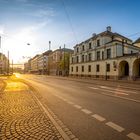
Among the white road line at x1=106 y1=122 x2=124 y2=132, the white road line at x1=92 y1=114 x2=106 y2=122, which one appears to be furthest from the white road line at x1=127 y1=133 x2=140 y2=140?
the white road line at x1=92 y1=114 x2=106 y2=122

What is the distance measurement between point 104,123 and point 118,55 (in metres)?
36.5

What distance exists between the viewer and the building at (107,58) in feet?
120

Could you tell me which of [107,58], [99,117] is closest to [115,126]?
[99,117]

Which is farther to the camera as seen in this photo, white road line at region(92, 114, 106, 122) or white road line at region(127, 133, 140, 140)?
white road line at region(92, 114, 106, 122)

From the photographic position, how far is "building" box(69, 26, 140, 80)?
36594 millimetres

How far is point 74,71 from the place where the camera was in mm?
61000

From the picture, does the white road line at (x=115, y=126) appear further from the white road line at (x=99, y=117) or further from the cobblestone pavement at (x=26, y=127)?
the cobblestone pavement at (x=26, y=127)

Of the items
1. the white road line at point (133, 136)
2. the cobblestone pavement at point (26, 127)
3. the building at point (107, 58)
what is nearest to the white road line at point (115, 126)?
the white road line at point (133, 136)

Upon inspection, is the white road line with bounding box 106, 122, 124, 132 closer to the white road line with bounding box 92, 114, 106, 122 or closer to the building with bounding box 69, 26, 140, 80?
the white road line with bounding box 92, 114, 106, 122

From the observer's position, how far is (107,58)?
4275 cm

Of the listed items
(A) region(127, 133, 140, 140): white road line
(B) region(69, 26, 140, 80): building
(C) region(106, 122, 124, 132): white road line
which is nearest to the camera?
(A) region(127, 133, 140, 140): white road line

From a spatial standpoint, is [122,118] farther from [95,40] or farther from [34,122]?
[95,40]

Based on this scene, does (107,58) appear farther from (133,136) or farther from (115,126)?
(133,136)

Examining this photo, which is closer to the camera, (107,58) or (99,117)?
(99,117)
